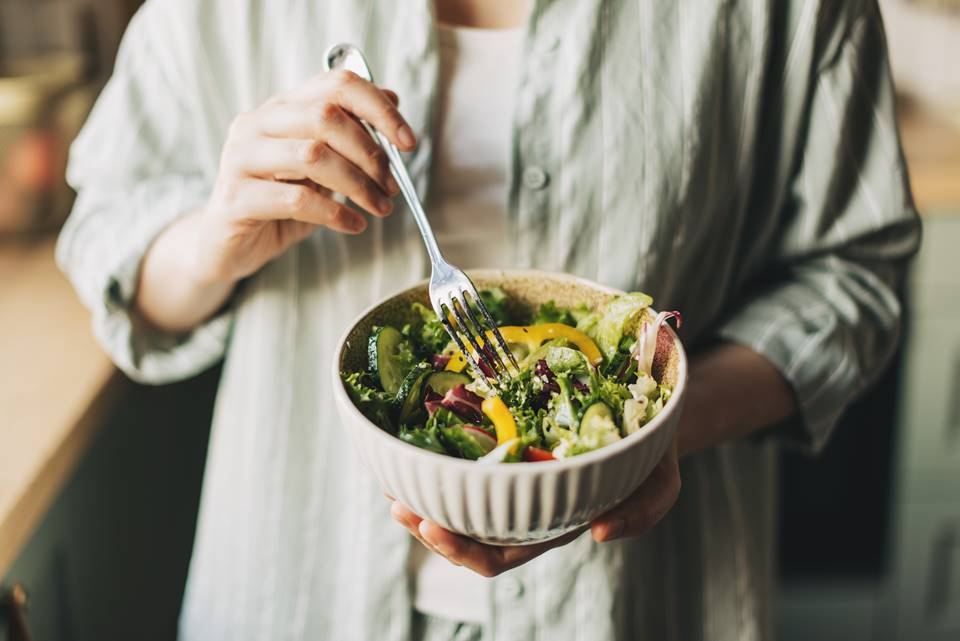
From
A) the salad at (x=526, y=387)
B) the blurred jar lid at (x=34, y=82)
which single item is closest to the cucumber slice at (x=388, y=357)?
the salad at (x=526, y=387)

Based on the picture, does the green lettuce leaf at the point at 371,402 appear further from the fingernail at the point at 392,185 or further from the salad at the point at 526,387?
the fingernail at the point at 392,185

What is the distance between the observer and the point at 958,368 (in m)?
1.64

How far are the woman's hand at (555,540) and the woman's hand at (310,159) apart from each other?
23cm

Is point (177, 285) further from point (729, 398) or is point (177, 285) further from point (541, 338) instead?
point (729, 398)

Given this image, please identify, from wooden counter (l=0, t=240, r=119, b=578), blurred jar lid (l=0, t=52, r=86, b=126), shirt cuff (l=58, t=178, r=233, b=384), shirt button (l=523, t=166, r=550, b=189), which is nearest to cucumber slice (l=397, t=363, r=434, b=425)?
shirt button (l=523, t=166, r=550, b=189)

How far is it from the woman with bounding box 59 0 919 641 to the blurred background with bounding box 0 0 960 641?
244 millimetres

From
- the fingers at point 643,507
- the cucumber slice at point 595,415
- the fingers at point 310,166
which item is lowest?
the fingers at point 643,507

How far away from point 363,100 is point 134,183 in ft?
1.09

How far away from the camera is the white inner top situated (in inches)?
29.8

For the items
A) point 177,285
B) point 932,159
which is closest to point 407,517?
point 177,285

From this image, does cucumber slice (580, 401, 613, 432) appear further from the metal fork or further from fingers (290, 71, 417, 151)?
fingers (290, 71, 417, 151)

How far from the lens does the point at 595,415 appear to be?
532 millimetres

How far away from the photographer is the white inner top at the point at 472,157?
2.48 ft

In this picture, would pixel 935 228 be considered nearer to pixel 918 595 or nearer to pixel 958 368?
pixel 958 368
